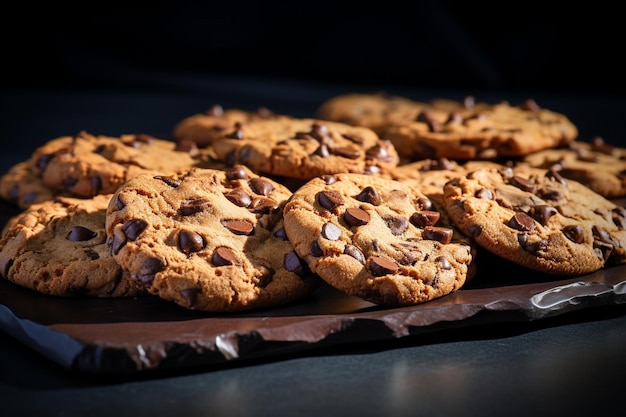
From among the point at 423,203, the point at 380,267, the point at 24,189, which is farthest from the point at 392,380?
the point at 24,189

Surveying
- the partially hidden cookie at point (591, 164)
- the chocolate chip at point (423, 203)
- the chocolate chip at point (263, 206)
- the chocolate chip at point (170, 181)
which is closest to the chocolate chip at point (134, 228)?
the chocolate chip at point (170, 181)

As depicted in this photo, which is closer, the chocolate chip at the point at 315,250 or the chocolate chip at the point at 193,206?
the chocolate chip at the point at 315,250

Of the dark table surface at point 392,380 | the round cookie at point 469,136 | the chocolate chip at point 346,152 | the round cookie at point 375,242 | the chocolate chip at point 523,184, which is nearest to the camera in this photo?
the dark table surface at point 392,380

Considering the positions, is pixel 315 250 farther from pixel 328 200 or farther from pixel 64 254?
pixel 64 254

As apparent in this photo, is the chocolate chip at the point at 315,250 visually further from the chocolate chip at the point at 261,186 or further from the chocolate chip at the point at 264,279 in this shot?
the chocolate chip at the point at 261,186

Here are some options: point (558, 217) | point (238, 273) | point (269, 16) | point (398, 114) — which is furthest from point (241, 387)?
point (269, 16)

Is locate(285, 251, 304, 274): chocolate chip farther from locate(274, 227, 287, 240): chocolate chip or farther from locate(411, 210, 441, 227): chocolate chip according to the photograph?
locate(411, 210, 441, 227): chocolate chip

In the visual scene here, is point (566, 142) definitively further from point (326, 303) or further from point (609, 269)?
point (326, 303)
